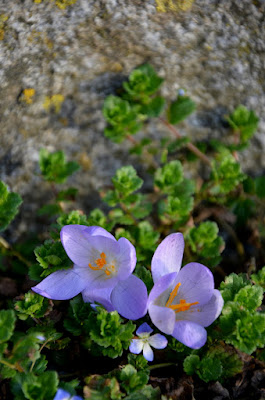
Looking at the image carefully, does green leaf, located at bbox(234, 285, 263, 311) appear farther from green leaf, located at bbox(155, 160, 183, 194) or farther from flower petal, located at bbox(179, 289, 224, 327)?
green leaf, located at bbox(155, 160, 183, 194)

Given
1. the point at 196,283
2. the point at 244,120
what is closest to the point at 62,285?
the point at 196,283

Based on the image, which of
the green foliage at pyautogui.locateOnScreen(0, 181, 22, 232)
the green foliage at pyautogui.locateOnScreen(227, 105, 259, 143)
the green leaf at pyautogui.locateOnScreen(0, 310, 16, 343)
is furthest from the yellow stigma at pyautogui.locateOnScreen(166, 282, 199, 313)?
the green foliage at pyautogui.locateOnScreen(227, 105, 259, 143)

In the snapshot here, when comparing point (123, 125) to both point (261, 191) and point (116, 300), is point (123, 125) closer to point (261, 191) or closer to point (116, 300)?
point (261, 191)

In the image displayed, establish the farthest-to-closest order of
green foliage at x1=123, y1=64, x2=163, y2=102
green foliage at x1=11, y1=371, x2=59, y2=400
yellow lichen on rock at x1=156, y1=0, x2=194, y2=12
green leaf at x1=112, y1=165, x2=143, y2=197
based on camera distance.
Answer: yellow lichen on rock at x1=156, y1=0, x2=194, y2=12 < green foliage at x1=123, y1=64, x2=163, y2=102 < green leaf at x1=112, y1=165, x2=143, y2=197 < green foliage at x1=11, y1=371, x2=59, y2=400

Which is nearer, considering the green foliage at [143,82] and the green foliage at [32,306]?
the green foliage at [32,306]

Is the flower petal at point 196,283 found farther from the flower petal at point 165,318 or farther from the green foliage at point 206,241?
the green foliage at point 206,241

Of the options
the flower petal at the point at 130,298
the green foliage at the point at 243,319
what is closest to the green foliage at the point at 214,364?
the green foliage at the point at 243,319
